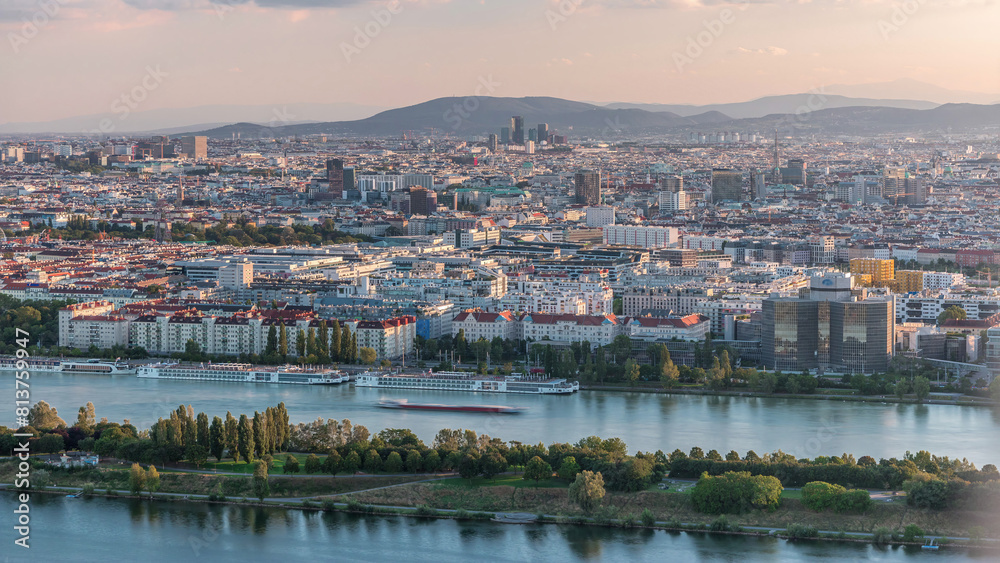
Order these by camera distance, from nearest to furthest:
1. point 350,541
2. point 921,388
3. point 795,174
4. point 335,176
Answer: point 350,541, point 921,388, point 335,176, point 795,174

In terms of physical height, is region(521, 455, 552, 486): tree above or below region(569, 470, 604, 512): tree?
above

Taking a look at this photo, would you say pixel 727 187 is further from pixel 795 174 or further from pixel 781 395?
pixel 781 395

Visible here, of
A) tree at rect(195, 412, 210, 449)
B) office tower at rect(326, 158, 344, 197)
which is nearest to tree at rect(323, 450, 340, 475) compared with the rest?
tree at rect(195, 412, 210, 449)

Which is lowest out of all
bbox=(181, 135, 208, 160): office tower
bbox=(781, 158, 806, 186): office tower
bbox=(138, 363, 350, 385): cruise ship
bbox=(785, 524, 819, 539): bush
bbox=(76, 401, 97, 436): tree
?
bbox=(785, 524, 819, 539): bush

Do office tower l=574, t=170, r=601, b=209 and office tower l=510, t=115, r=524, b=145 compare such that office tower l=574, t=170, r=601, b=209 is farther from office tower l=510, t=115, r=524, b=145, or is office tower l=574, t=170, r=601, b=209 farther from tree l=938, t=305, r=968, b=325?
office tower l=510, t=115, r=524, b=145

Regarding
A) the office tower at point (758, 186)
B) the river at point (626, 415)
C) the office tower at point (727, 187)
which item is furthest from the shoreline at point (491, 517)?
the office tower at point (758, 186)

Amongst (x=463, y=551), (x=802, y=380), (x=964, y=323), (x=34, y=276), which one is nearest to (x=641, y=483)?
(x=463, y=551)

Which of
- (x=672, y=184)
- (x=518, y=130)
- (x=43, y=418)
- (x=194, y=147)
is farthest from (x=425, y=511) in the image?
(x=518, y=130)
